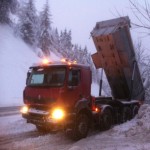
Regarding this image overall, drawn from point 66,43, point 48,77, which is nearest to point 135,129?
point 48,77

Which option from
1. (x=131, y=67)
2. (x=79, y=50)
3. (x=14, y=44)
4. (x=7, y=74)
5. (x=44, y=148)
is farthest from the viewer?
(x=79, y=50)

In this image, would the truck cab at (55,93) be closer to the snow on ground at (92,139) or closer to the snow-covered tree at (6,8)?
the snow on ground at (92,139)

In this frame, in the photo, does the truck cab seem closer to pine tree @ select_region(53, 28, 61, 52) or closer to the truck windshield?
the truck windshield

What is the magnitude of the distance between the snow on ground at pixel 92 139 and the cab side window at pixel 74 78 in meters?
1.89

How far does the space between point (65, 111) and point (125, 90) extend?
5.13 m

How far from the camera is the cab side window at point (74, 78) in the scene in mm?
10866

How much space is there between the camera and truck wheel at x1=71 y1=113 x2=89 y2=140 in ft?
36.3

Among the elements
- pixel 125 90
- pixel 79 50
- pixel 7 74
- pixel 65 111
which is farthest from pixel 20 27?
pixel 65 111

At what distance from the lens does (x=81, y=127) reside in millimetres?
11312

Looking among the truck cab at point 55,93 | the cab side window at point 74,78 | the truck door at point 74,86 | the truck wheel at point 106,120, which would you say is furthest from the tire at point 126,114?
the cab side window at point 74,78

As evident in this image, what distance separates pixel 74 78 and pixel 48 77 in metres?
0.87

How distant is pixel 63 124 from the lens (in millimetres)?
10508

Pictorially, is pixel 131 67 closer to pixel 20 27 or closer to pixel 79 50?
pixel 20 27

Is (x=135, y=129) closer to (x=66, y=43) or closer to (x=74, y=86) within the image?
(x=74, y=86)
